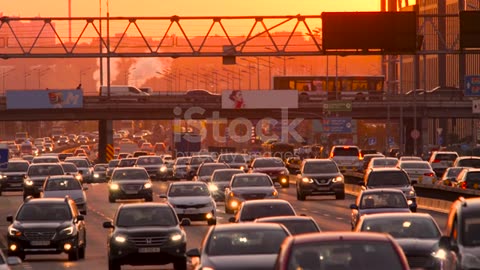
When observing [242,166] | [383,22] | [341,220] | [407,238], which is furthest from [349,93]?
[407,238]

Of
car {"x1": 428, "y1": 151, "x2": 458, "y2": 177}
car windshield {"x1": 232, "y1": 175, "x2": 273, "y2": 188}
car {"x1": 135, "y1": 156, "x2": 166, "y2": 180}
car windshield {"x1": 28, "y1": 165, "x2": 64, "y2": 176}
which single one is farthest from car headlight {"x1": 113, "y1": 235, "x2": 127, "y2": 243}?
car {"x1": 135, "y1": 156, "x2": 166, "y2": 180}

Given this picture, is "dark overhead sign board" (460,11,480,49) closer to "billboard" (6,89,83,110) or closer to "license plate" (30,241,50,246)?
"license plate" (30,241,50,246)

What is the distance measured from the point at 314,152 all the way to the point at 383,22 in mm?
81268

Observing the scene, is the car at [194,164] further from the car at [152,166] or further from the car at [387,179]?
the car at [387,179]

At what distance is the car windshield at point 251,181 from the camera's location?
54469mm

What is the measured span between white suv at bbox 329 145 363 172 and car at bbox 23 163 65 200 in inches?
772

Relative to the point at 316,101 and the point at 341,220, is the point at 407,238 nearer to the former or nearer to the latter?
the point at 341,220

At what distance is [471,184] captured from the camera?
57.6m

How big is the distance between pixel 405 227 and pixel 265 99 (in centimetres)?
10539

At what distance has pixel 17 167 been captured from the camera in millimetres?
76625

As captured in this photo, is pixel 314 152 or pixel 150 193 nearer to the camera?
pixel 150 193

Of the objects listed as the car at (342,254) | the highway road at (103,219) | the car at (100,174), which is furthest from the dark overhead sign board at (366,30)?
the car at (342,254)

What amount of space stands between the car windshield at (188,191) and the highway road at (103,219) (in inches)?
42.7

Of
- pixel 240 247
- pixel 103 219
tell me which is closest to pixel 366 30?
pixel 103 219
